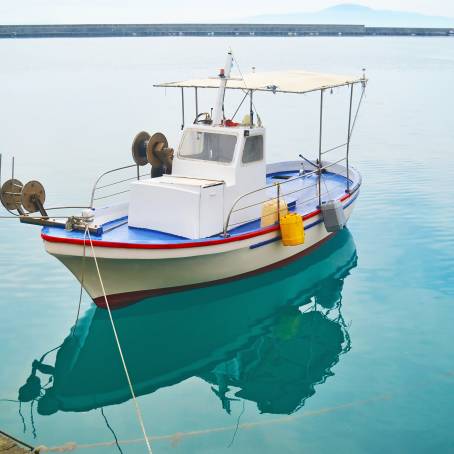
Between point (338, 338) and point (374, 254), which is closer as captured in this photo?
point (338, 338)

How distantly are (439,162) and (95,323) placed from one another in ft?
61.7

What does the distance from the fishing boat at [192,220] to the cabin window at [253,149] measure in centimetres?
2

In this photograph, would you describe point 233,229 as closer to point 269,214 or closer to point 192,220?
point 269,214

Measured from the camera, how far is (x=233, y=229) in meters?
14.2

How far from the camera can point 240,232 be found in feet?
46.0

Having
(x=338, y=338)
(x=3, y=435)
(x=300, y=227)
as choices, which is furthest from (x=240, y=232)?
(x=3, y=435)

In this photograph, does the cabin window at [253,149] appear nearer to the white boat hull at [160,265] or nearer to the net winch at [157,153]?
the white boat hull at [160,265]

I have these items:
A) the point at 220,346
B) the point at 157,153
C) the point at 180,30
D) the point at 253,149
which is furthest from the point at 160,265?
the point at 180,30

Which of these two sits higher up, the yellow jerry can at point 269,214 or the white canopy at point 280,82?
the white canopy at point 280,82

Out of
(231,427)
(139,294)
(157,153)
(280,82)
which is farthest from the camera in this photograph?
(280,82)

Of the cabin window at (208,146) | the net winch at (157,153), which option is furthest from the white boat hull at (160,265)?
the net winch at (157,153)

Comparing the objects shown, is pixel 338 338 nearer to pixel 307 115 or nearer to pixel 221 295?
pixel 221 295

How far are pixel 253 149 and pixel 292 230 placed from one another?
6.19 feet

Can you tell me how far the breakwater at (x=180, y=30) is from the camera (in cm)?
16375
